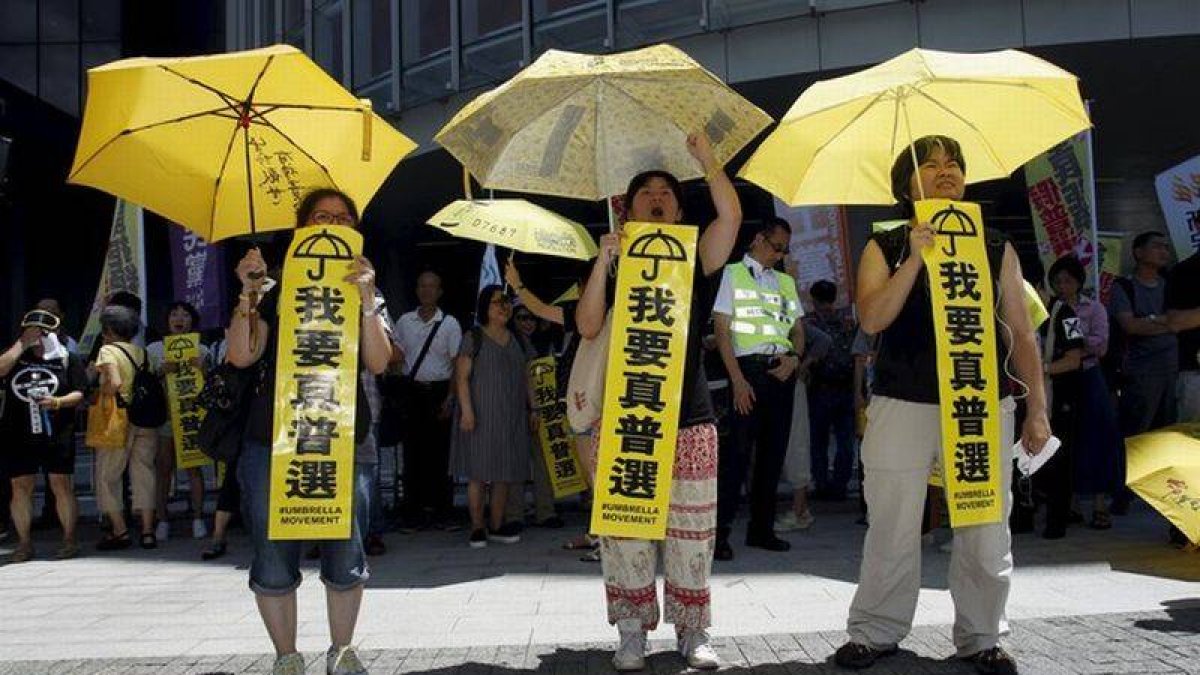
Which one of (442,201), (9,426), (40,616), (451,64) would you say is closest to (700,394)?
(40,616)

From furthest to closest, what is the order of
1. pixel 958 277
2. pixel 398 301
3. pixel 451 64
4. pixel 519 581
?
pixel 398 301, pixel 451 64, pixel 519 581, pixel 958 277

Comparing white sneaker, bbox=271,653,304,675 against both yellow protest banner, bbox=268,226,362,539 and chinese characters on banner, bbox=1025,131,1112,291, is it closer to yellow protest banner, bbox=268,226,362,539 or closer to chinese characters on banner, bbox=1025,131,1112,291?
yellow protest banner, bbox=268,226,362,539

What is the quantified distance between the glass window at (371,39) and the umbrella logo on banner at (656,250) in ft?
42.8

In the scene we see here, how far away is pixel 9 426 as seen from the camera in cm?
766

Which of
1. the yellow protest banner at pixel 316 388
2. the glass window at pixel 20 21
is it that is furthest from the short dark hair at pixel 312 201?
the glass window at pixel 20 21

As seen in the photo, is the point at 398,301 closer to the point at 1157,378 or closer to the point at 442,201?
the point at 442,201

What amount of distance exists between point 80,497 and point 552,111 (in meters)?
9.08

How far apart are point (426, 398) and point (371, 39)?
984 centimetres

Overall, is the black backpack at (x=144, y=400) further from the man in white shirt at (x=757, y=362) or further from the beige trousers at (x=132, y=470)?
the man in white shirt at (x=757, y=362)

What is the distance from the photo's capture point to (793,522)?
8.08 metres

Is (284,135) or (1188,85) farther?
(1188,85)

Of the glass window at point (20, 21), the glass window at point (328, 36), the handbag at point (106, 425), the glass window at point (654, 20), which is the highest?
the glass window at point (20, 21)

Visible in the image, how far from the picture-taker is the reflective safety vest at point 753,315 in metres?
6.60

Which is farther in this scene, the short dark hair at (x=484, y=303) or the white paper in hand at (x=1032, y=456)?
the short dark hair at (x=484, y=303)
